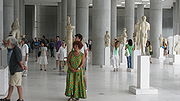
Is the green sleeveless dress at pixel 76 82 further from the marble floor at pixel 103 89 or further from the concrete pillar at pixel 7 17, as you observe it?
the concrete pillar at pixel 7 17

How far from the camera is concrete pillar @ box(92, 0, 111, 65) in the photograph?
21.0 meters

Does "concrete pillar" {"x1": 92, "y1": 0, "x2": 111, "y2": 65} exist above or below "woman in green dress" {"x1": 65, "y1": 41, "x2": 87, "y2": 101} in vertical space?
above

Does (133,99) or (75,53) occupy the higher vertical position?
(75,53)

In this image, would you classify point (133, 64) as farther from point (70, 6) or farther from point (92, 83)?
point (70, 6)

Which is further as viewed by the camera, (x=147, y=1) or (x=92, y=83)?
(x=147, y=1)

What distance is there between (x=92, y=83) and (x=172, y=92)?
10.7 ft

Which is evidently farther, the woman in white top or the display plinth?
the display plinth

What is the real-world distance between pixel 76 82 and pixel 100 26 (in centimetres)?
1240

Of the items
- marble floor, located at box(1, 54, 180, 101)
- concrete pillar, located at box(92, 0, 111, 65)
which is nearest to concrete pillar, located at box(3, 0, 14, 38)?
concrete pillar, located at box(92, 0, 111, 65)

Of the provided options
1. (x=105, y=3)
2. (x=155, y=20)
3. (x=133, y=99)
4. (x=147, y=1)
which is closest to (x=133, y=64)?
(x=105, y=3)

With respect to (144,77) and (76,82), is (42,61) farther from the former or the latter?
(76,82)

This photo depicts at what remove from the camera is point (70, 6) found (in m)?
31.2

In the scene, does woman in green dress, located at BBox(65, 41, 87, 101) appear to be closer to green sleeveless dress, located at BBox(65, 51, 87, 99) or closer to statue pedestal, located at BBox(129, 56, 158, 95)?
green sleeveless dress, located at BBox(65, 51, 87, 99)

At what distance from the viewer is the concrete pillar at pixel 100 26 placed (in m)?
21.0
